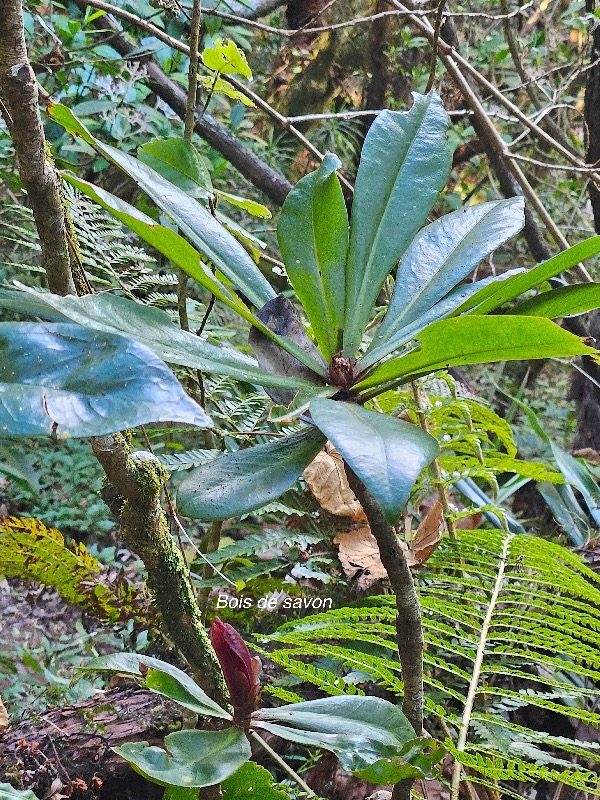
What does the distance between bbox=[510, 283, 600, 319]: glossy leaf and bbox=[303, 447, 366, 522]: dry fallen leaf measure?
0.71m

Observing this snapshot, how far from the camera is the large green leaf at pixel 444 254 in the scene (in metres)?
0.56

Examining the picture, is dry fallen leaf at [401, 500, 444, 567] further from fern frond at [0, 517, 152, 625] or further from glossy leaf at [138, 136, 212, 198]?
glossy leaf at [138, 136, 212, 198]

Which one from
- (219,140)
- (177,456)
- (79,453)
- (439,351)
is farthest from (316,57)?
(439,351)

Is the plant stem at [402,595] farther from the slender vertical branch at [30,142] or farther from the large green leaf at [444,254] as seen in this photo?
the slender vertical branch at [30,142]

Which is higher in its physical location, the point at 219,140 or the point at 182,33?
the point at 182,33

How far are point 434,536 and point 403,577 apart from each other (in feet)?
1.98

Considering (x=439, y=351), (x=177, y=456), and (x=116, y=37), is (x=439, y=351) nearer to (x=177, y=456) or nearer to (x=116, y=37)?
(x=177, y=456)

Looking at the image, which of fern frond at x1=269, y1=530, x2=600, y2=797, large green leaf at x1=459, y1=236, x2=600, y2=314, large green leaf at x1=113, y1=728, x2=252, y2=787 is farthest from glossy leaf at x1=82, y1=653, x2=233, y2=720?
large green leaf at x1=459, y1=236, x2=600, y2=314

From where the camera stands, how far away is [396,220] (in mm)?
597

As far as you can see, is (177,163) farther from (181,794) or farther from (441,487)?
(441,487)

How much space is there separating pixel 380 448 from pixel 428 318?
0.17 metres

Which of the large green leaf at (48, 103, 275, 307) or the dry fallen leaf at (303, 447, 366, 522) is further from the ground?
the large green leaf at (48, 103, 275, 307)

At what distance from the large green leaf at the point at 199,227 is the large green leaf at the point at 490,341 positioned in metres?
0.18

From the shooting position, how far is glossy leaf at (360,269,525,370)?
1.67 ft
